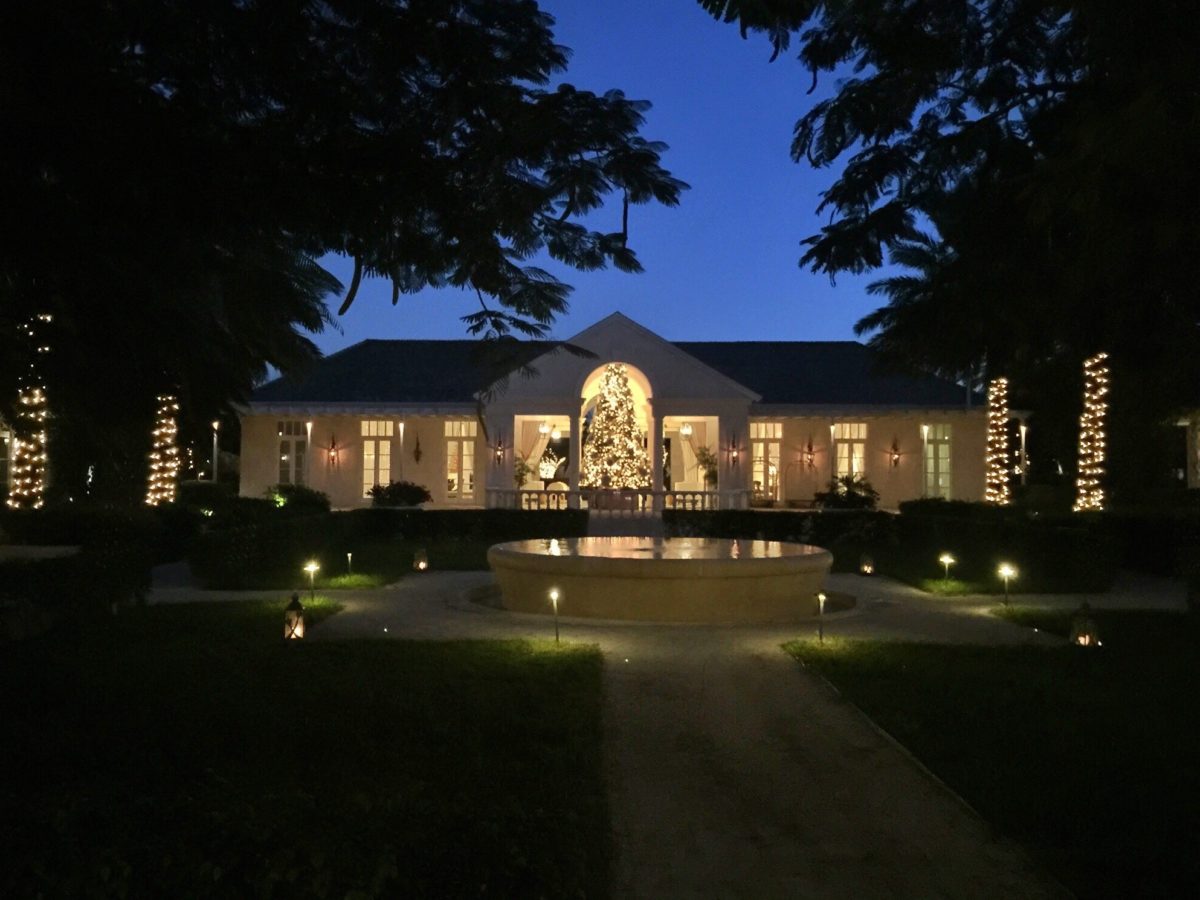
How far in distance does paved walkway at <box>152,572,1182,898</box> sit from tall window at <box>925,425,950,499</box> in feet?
69.8

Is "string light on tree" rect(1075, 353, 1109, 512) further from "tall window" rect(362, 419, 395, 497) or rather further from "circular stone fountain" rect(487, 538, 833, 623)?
"tall window" rect(362, 419, 395, 497)

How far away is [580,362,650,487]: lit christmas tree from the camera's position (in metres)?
25.9

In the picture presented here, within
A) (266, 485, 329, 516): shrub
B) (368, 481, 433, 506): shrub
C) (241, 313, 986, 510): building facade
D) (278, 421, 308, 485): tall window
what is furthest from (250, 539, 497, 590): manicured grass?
(278, 421, 308, 485): tall window

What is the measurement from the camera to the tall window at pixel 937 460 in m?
33.0

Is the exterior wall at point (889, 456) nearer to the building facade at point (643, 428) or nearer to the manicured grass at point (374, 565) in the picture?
the building facade at point (643, 428)

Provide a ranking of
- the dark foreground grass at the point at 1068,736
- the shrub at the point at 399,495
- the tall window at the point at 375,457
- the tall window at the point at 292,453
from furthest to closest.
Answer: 1. the tall window at the point at 375,457
2. the tall window at the point at 292,453
3. the shrub at the point at 399,495
4. the dark foreground grass at the point at 1068,736

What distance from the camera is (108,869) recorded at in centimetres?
382

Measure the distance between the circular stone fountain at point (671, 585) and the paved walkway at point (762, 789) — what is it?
3.19 feet

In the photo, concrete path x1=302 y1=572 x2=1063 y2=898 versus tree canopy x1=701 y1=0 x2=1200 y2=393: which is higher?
tree canopy x1=701 y1=0 x2=1200 y2=393

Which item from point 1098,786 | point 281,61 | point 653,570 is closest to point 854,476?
point 653,570

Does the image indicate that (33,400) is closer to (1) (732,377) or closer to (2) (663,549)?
(2) (663,549)

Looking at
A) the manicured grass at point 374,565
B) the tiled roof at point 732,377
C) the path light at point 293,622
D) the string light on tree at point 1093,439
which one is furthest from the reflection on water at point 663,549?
the tiled roof at point 732,377

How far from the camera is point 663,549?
16047 mm

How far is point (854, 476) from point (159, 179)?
1158 inches
